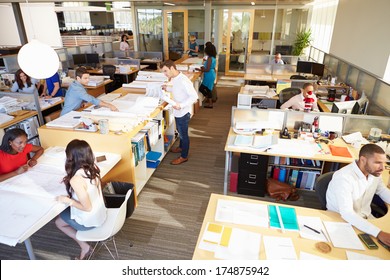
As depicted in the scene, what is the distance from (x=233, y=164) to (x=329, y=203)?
1692mm

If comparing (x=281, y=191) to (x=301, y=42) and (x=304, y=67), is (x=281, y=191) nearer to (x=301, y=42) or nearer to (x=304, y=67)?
(x=304, y=67)

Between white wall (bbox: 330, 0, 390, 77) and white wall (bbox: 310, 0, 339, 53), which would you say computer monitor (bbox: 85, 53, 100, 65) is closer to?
white wall (bbox: 330, 0, 390, 77)

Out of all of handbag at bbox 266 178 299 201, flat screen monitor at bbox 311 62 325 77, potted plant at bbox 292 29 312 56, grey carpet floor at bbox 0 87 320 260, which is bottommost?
grey carpet floor at bbox 0 87 320 260

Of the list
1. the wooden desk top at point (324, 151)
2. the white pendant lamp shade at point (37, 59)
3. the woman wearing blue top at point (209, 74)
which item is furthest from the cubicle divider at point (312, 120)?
the woman wearing blue top at point (209, 74)

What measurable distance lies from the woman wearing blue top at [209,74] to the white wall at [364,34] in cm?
287

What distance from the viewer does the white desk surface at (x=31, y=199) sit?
6.33 ft

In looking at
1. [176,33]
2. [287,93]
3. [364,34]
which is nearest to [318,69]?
[364,34]

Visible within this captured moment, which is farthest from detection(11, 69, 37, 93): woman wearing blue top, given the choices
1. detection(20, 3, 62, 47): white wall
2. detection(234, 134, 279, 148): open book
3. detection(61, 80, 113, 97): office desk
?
detection(20, 3, 62, 47): white wall

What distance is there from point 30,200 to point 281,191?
9.22ft

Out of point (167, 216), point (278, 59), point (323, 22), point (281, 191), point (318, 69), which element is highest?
point (323, 22)

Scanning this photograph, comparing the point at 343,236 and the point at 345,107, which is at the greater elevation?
the point at 345,107

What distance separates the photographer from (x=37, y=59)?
2543mm

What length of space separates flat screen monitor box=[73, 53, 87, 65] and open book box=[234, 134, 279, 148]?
5882 millimetres

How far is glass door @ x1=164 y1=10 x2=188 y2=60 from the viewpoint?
10273 millimetres
